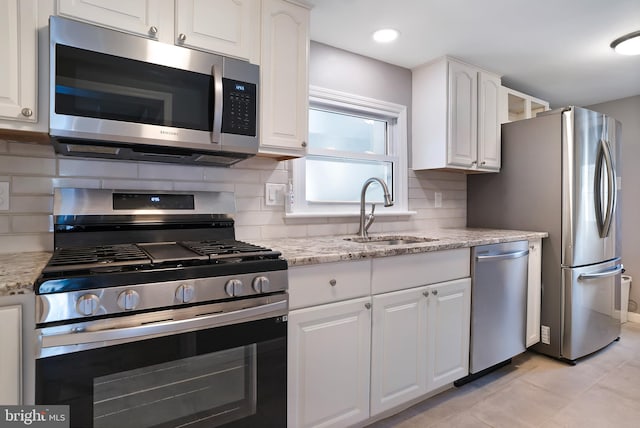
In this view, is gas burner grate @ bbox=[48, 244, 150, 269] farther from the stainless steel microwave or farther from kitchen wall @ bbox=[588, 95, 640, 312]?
kitchen wall @ bbox=[588, 95, 640, 312]

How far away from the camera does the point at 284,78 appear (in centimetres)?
178

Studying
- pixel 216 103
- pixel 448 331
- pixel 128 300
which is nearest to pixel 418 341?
pixel 448 331

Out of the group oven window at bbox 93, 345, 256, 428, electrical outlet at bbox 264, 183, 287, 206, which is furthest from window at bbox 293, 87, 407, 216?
oven window at bbox 93, 345, 256, 428

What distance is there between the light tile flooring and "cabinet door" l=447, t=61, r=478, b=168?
1.50 m

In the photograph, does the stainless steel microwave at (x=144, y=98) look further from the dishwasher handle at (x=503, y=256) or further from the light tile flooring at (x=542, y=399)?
the light tile flooring at (x=542, y=399)

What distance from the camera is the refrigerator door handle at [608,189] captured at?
8.64ft

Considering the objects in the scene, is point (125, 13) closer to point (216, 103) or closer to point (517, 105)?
point (216, 103)

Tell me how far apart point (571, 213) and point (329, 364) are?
2.06 metres

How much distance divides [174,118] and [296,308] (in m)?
0.92

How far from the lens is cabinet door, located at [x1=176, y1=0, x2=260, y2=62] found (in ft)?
4.92

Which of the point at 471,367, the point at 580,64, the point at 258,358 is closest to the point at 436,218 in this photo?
the point at 471,367

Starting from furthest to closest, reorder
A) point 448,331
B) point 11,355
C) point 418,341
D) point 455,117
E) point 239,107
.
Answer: point 455,117, point 448,331, point 418,341, point 239,107, point 11,355

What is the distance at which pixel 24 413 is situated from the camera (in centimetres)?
100

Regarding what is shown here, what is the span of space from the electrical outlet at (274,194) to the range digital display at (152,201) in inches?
17.2
